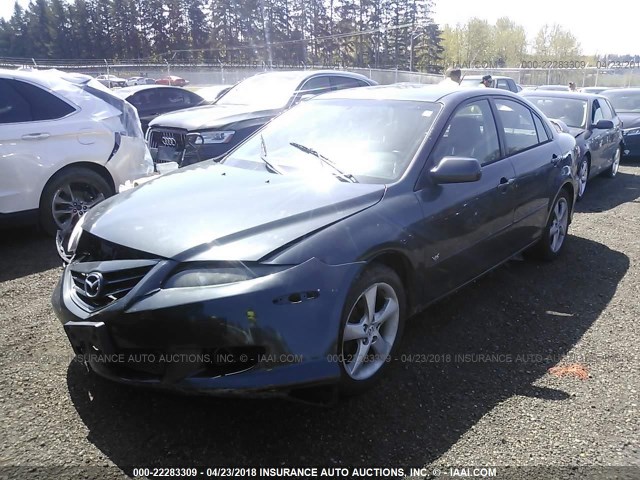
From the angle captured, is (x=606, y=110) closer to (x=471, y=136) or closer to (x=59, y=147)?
(x=471, y=136)

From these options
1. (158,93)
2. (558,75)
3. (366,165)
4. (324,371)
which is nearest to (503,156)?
(366,165)

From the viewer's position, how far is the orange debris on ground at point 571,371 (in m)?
3.01

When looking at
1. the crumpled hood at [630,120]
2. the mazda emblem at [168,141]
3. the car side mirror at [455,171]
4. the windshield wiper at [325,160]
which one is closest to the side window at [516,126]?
the car side mirror at [455,171]

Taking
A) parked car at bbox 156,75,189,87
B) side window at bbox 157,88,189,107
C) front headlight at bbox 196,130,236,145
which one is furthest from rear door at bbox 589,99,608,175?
parked car at bbox 156,75,189,87

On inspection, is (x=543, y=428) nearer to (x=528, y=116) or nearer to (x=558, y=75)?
(x=528, y=116)

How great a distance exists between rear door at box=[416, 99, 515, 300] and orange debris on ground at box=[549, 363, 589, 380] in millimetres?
796

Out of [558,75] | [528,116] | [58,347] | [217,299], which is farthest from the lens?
[558,75]

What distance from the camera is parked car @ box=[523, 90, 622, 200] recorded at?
775cm

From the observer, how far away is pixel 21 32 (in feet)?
227

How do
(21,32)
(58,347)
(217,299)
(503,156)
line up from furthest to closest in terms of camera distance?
(21,32) < (503,156) < (58,347) < (217,299)

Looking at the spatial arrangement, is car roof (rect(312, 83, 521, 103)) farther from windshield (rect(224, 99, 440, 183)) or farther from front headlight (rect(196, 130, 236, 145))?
front headlight (rect(196, 130, 236, 145))

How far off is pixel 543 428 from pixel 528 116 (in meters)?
3.05

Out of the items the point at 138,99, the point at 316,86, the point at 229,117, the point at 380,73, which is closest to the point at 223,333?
the point at 229,117

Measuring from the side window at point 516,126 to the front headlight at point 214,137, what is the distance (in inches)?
142
